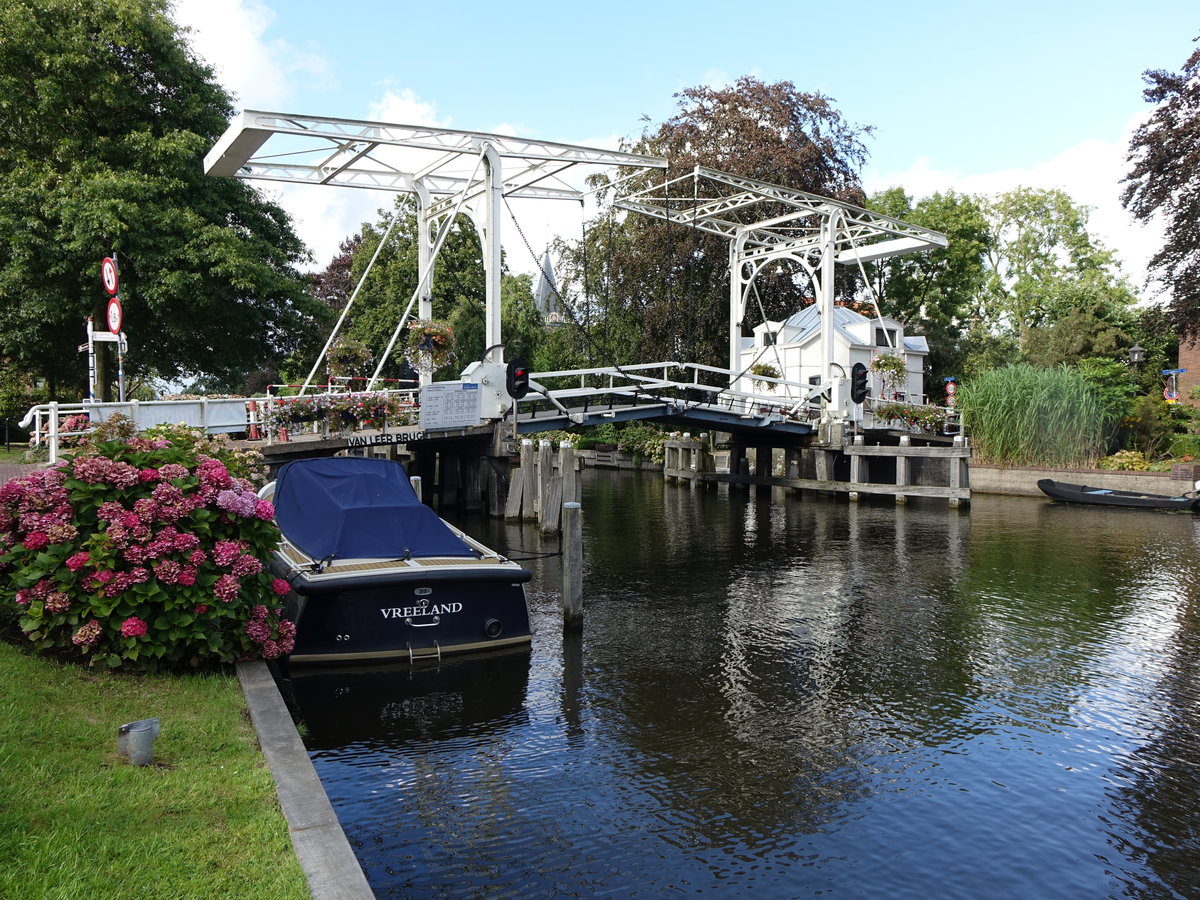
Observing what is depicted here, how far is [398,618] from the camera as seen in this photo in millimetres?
9836

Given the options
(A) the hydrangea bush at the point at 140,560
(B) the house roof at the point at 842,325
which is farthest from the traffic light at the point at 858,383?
(A) the hydrangea bush at the point at 140,560

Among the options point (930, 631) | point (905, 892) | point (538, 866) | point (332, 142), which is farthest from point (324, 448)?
point (905, 892)

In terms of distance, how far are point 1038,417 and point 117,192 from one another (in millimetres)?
26205

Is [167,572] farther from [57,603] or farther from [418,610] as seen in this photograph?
[418,610]

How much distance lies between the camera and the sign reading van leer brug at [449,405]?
60.6 ft

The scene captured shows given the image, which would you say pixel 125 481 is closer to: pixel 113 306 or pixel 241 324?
pixel 113 306

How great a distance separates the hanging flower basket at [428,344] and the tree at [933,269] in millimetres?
29883

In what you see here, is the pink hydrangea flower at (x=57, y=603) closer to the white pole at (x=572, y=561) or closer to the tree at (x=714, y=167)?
the white pole at (x=572, y=561)

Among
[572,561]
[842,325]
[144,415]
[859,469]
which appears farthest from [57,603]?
[842,325]

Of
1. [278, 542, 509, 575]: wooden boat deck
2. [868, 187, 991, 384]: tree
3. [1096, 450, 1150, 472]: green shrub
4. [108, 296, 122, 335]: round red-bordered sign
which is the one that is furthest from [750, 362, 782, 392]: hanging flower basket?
[108, 296, 122, 335]: round red-bordered sign

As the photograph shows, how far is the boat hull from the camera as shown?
961cm

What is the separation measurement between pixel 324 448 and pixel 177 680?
33.5ft

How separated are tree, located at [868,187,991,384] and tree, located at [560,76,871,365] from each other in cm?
782

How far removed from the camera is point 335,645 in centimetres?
970
